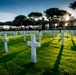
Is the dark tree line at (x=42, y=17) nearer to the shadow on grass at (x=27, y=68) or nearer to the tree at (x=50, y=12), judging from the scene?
the tree at (x=50, y=12)

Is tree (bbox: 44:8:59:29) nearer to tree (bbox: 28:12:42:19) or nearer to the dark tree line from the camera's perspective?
the dark tree line

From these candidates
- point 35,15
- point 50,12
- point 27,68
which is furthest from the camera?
point 35,15

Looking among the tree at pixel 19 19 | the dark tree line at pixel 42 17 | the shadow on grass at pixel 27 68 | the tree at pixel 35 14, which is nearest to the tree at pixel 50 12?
the dark tree line at pixel 42 17

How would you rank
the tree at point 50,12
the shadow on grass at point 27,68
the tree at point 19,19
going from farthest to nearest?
1. the tree at point 19,19
2. the tree at point 50,12
3. the shadow on grass at point 27,68

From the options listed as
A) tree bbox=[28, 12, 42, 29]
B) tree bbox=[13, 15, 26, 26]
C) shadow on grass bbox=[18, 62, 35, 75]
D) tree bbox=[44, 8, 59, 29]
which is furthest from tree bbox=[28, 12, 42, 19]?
shadow on grass bbox=[18, 62, 35, 75]

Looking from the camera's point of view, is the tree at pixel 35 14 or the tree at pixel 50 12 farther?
the tree at pixel 35 14

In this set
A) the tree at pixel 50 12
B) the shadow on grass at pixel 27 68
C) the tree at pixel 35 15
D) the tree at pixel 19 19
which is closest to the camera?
the shadow on grass at pixel 27 68

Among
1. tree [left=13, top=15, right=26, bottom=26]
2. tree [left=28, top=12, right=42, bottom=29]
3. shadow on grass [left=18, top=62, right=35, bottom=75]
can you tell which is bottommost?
shadow on grass [left=18, top=62, right=35, bottom=75]

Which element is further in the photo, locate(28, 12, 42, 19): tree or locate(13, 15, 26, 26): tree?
locate(13, 15, 26, 26): tree

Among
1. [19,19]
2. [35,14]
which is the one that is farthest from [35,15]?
[19,19]

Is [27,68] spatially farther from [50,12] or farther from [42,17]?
[42,17]

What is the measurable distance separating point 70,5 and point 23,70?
28.3 metres

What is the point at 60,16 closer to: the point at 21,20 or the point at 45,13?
the point at 45,13

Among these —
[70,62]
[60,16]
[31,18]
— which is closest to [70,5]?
[70,62]
